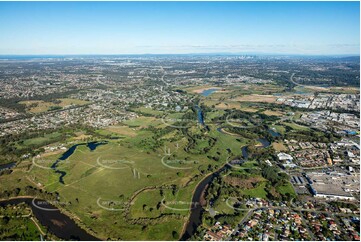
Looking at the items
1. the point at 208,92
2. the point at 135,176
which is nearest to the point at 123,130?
the point at 135,176

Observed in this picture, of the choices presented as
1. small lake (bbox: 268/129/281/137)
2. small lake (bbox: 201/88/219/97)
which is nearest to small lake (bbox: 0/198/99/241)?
small lake (bbox: 268/129/281/137)

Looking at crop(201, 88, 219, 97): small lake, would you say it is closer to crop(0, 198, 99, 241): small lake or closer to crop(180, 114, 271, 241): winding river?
crop(180, 114, 271, 241): winding river

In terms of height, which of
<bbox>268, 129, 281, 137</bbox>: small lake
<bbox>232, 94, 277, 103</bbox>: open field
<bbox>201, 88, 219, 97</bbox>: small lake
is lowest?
<bbox>268, 129, 281, 137</bbox>: small lake

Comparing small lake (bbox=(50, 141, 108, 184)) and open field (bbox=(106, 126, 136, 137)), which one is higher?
small lake (bbox=(50, 141, 108, 184))

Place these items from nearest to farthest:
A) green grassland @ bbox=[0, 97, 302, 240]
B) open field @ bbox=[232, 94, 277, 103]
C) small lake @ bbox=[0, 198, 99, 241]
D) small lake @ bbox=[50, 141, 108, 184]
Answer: small lake @ bbox=[0, 198, 99, 241] → green grassland @ bbox=[0, 97, 302, 240] → small lake @ bbox=[50, 141, 108, 184] → open field @ bbox=[232, 94, 277, 103]

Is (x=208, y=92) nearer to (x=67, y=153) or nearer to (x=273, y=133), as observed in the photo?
(x=273, y=133)

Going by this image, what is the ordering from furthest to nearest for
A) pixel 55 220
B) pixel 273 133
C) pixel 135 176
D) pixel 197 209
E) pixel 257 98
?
pixel 257 98
pixel 273 133
pixel 135 176
pixel 197 209
pixel 55 220

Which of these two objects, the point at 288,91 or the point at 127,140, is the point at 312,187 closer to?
the point at 127,140

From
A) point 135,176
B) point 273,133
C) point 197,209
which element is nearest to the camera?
point 197,209

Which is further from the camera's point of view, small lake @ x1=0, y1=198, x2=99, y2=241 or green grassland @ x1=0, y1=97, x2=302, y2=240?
green grassland @ x1=0, y1=97, x2=302, y2=240
